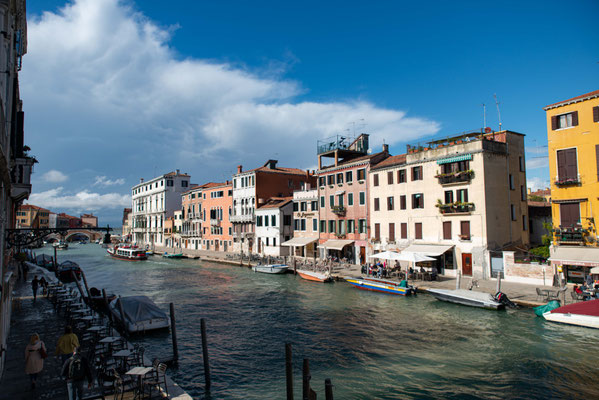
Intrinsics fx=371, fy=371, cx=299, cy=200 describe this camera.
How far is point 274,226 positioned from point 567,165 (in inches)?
1294

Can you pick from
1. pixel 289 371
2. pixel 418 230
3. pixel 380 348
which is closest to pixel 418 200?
pixel 418 230

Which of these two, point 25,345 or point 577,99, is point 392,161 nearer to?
point 577,99

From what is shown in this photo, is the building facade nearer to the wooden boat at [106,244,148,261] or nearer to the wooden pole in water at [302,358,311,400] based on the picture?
the wooden pole in water at [302,358,311,400]

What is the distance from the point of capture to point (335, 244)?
3869cm

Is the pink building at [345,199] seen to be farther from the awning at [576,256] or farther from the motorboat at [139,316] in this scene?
the motorboat at [139,316]

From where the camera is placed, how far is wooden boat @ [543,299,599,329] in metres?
16.9

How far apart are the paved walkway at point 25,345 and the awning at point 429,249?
24.1 m

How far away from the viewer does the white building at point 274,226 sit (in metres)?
47.8

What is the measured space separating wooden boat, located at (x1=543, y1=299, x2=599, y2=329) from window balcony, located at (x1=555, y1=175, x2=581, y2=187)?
8732 millimetres

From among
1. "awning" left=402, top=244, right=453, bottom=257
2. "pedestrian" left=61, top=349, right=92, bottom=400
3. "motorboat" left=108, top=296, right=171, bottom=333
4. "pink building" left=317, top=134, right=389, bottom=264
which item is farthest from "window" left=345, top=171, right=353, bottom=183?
"pedestrian" left=61, top=349, right=92, bottom=400

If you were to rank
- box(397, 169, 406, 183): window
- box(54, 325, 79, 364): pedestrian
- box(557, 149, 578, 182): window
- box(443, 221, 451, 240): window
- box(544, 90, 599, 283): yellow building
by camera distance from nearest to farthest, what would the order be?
box(54, 325, 79, 364): pedestrian
box(544, 90, 599, 283): yellow building
box(557, 149, 578, 182): window
box(443, 221, 451, 240): window
box(397, 169, 406, 183): window

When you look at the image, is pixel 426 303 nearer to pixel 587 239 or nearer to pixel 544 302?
pixel 544 302

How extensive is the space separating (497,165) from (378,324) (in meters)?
16.9

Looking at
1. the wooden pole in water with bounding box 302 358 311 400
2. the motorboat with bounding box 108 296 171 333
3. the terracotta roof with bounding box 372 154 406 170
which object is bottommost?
the motorboat with bounding box 108 296 171 333
